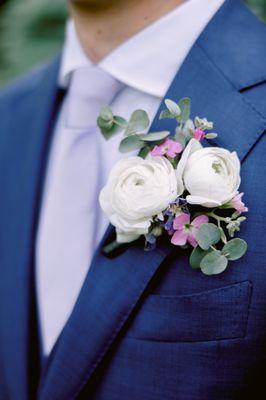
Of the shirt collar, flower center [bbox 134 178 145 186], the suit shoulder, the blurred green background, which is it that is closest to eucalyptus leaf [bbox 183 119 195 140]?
flower center [bbox 134 178 145 186]

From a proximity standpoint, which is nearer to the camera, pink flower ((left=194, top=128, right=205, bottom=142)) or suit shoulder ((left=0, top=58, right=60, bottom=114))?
pink flower ((left=194, top=128, right=205, bottom=142))

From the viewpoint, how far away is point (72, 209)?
155cm

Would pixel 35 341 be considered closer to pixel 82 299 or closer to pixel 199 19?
pixel 82 299

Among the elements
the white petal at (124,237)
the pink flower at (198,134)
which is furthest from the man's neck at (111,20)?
the white petal at (124,237)

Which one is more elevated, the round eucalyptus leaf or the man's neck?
the round eucalyptus leaf

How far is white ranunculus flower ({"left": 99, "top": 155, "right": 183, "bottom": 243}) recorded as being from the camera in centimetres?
115

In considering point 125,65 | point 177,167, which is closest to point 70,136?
point 125,65

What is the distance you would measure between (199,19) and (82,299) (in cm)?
65

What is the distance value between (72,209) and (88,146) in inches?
6.1

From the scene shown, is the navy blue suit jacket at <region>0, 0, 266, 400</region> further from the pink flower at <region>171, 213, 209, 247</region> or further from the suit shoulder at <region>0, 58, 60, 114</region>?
the suit shoulder at <region>0, 58, 60, 114</region>

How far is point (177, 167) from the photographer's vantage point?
1186mm

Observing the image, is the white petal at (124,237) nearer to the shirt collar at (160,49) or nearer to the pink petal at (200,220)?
the pink petal at (200,220)

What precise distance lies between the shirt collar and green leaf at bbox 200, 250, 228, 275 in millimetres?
430

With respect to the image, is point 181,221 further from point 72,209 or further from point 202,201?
point 72,209
